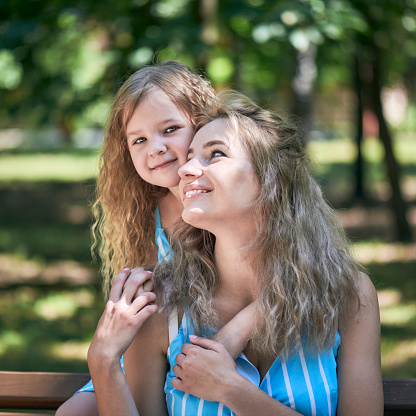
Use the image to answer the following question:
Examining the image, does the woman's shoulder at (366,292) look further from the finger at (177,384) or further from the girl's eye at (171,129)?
the girl's eye at (171,129)

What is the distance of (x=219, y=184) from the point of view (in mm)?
2150

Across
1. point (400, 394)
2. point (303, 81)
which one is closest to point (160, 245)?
point (400, 394)

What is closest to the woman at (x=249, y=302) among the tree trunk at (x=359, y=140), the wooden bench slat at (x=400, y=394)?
the wooden bench slat at (x=400, y=394)

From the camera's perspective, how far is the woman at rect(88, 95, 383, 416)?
2.12 metres

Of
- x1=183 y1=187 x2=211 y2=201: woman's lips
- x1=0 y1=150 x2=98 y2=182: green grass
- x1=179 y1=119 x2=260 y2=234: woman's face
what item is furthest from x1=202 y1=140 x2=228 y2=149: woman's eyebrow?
x1=0 y1=150 x2=98 y2=182: green grass

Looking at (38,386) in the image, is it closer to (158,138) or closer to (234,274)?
(234,274)

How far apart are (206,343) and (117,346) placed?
305mm

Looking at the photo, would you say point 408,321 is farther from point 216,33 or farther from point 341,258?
point 341,258

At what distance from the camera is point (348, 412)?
214 centimetres

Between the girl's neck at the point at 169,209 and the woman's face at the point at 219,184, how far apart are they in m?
0.62

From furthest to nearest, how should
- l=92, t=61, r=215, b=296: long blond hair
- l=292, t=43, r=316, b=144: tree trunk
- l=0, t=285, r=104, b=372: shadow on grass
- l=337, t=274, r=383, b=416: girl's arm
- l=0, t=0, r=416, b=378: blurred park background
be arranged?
1. l=292, t=43, r=316, b=144: tree trunk
2. l=0, t=285, r=104, b=372: shadow on grass
3. l=0, t=0, r=416, b=378: blurred park background
4. l=92, t=61, r=215, b=296: long blond hair
5. l=337, t=274, r=383, b=416: girl's arm

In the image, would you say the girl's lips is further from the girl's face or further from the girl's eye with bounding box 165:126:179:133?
the girl's eye with bounding box 165:126:179:133

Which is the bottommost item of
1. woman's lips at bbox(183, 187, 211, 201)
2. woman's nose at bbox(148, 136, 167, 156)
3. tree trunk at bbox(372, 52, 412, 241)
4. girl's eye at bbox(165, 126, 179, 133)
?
tree trunk at bbox(372, 52, 412, 241)

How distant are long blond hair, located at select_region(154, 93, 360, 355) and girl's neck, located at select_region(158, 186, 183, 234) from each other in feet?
1.63
